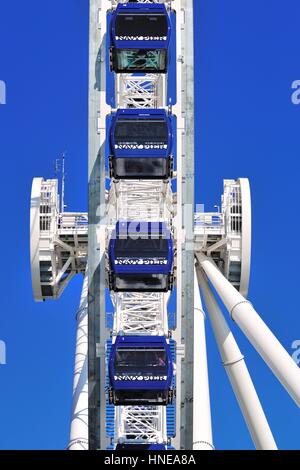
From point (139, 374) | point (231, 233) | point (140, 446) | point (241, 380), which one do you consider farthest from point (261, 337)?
point (231, 233)

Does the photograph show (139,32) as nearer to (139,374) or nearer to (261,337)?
(261,337)

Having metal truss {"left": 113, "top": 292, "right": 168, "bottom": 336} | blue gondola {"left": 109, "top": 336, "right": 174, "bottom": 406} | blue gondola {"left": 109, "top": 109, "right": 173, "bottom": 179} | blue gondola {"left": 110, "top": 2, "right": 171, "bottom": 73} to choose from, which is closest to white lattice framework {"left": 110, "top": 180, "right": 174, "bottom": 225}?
metal truss {"left": 113, "top": 292, "right": 168, "bottom": 336}

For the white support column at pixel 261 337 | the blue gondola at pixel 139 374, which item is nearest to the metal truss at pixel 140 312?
the white support column at pixel 261 337

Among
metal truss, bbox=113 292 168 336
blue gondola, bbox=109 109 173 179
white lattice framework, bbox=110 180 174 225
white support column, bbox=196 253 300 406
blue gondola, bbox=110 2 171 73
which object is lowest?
metal truss, bbox=113 292 168 336

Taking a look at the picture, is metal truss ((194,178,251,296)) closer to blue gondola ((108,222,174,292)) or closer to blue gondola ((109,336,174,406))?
blue gondola ((108,222,174,292))

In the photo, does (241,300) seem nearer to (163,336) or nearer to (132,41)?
(163,336)

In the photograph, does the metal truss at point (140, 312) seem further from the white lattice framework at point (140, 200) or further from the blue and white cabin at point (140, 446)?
the blue and white cabin at point (140, 446)
